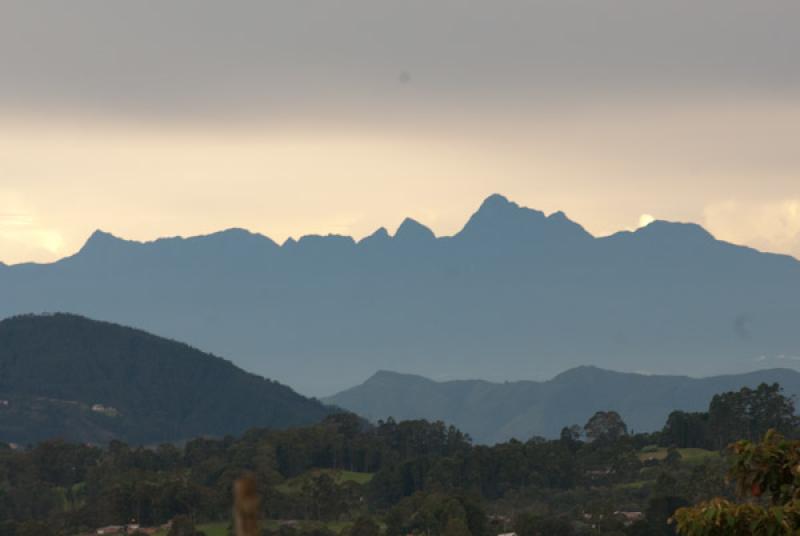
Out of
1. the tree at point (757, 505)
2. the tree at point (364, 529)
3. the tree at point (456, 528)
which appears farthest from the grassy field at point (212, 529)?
the tree at point (757, 505)

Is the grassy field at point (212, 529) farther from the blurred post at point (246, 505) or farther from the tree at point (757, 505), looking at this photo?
the blurred post at point (246, 505)

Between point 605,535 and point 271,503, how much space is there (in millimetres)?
63507

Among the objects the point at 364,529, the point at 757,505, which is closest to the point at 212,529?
the point at 364,529

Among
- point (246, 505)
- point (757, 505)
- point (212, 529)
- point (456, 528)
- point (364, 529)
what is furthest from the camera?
point (212, 529)

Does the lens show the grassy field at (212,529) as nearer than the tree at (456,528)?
No

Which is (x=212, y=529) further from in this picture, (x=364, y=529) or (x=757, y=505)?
(x=757, y=505)

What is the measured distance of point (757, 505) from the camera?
33.3 m

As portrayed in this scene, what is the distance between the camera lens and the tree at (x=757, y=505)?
3083 cm

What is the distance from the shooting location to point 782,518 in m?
30.5

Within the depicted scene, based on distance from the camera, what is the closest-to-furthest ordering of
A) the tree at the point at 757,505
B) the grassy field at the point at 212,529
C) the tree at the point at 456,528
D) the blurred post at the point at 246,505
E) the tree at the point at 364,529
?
the blurred post at the point at 246,505 → the tree at the point at 757,505 → the tree at the point at 456,528 → the tree at the point at 364,529 → the grassy field at the point at 212,529

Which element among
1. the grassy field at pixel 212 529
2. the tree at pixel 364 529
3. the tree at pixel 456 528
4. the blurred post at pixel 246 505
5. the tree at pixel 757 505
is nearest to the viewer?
the blurred post at pixel 246 505

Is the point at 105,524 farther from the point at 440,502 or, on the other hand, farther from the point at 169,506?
the point at 440,502

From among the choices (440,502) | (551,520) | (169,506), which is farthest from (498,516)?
(169,506)

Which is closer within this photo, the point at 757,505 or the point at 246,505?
the point at 246,505
